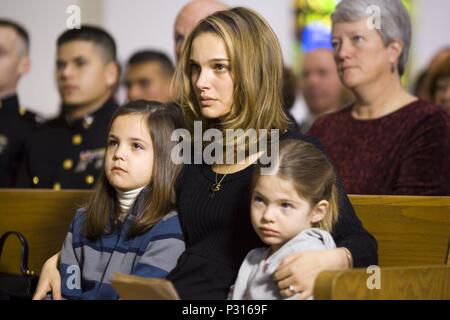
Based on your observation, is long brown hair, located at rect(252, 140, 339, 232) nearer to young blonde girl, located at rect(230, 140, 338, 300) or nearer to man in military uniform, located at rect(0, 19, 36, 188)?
young blonde girl, located at rect(230, 140, 338, 300)

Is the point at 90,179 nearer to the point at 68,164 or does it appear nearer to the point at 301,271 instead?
the point at 68,164

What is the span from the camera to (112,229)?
2.93 meters

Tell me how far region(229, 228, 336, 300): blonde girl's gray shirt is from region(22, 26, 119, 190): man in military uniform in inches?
69.9

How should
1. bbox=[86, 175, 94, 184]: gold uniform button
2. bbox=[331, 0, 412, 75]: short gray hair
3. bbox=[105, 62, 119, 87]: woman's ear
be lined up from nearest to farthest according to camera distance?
bbox=[331, 0, 412, 75]: short gray hair < bbox=[86, 175, 94, 184]: gold uniform button < bbox=[105, 62, 119, 87]: woman's ear

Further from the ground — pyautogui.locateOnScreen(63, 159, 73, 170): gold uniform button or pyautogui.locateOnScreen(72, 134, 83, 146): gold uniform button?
pyautogui.locateOnScreen(72, 134, 83, 146): gold uniform button

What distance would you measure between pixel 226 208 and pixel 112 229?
0.38 meters

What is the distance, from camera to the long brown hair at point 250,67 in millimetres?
2814

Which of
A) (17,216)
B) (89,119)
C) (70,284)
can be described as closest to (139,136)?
(70,284)

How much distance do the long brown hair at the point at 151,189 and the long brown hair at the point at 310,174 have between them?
373mm

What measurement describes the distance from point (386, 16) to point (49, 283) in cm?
161

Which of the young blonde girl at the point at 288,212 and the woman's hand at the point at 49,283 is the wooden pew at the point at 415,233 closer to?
the young blonde girl at the point at 288,212

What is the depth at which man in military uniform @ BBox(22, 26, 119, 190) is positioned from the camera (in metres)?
4.38

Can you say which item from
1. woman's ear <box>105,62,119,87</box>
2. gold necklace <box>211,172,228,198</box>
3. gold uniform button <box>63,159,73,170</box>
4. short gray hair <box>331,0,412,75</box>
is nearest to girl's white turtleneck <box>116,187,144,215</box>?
gold necklace <box>211,172,228,198</box>

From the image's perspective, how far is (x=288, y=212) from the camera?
256cm
